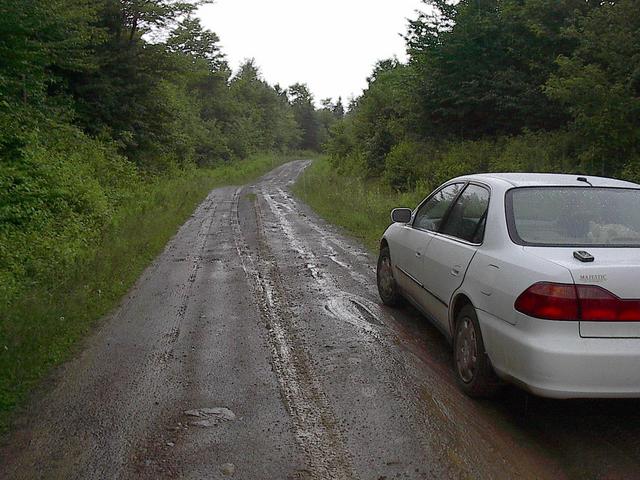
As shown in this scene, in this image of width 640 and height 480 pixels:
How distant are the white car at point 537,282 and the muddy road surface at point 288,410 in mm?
411

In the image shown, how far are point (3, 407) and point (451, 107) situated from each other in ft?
62.1

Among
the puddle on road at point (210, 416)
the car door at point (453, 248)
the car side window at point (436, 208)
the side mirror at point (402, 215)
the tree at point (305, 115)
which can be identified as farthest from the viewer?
the tree at point (305, 115)

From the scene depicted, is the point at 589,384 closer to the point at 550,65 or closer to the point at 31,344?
the point at 31,344

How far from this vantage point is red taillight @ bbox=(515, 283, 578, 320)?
12.6 ft

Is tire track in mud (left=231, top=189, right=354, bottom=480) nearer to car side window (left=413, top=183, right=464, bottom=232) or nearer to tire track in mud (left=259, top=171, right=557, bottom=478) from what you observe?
tire track in mud (left=259, top=171, right=557, bottom=478)

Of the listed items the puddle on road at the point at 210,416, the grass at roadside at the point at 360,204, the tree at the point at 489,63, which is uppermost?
the tree at the point at 489,63

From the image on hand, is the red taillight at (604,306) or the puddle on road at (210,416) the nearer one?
the red taillight at (604,306)

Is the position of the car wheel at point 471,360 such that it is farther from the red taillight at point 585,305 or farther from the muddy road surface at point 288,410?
the red taillight at point 585,305

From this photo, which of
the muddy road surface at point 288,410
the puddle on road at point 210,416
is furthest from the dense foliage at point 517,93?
the puddle on road at point 210,416

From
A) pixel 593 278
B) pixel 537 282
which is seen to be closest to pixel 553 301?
pixel 537 282

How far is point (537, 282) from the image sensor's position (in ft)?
12.9

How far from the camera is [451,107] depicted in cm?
2123

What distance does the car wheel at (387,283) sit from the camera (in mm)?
7266

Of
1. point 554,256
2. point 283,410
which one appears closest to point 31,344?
point 283,410
